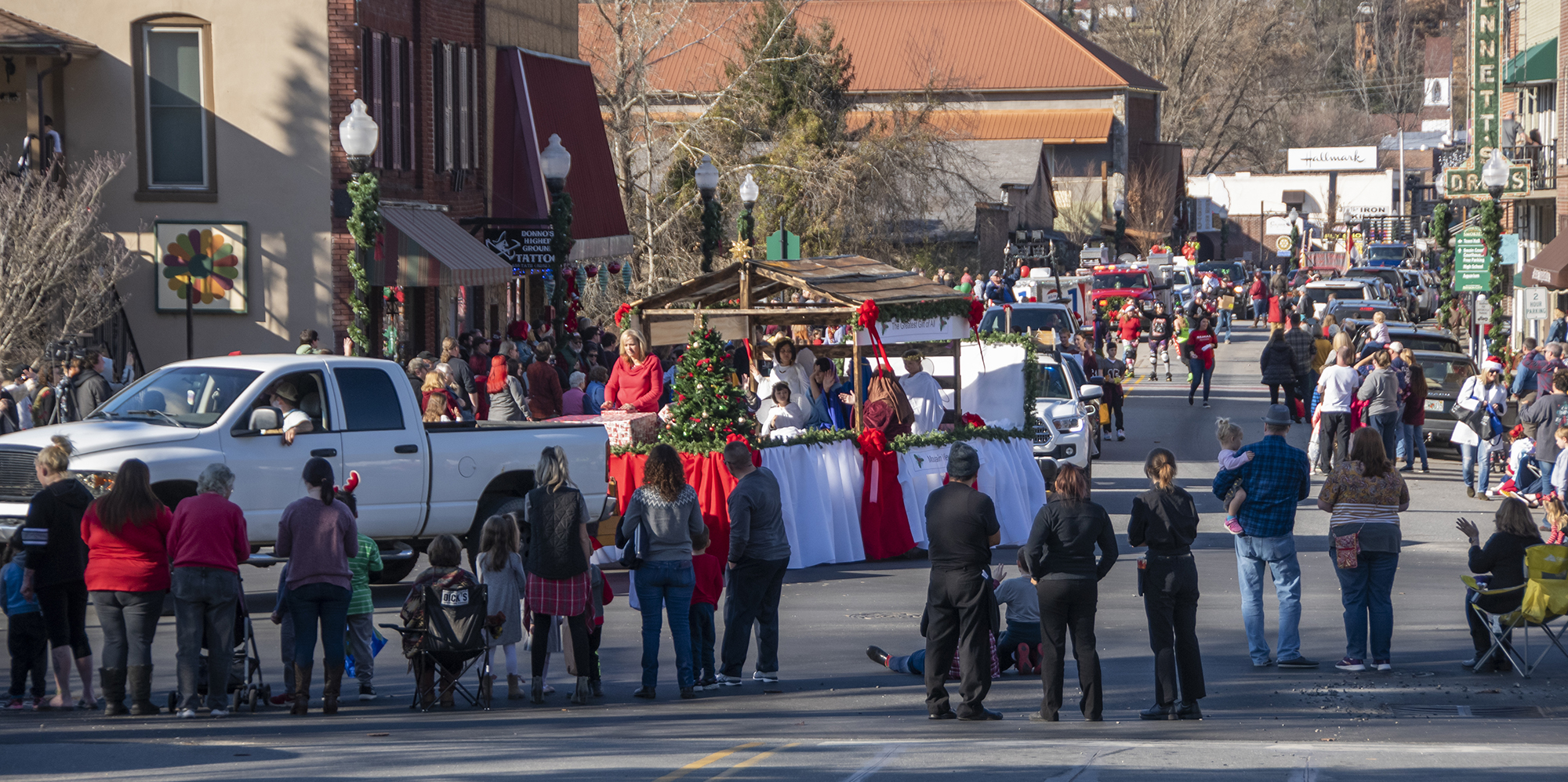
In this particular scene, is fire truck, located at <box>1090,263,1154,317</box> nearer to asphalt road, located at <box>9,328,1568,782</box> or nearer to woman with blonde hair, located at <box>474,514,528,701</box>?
asphalt road, located at <box>9,328,1568,782</box>

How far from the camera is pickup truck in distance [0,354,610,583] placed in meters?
12.5

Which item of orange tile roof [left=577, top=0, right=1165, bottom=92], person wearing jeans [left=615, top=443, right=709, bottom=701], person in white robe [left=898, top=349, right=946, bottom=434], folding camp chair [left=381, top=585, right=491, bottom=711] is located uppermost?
orange tile roof [left=577, top=0, right=1165, bottom=92]

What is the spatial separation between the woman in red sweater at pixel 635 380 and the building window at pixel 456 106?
1159 cm

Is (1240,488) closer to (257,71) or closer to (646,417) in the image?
(646,417)

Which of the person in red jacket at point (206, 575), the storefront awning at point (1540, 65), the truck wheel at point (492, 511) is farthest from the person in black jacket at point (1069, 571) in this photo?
the storefront awning at point (1540, 65)

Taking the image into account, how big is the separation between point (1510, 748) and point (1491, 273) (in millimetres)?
26222

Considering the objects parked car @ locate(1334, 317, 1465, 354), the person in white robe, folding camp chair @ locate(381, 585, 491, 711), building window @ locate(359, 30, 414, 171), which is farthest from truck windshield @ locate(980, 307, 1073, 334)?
folding camp chair @ locate(381, 585, 491, 711)

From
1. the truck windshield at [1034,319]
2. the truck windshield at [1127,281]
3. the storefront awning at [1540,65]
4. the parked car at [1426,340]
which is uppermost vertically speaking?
the storefront awning at [1540,65]

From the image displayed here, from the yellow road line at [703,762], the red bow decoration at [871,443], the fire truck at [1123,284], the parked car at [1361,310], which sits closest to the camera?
the yellow road line at [703,762]

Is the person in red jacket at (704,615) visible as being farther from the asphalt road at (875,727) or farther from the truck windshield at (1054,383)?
the truck windshield at (1054,383)

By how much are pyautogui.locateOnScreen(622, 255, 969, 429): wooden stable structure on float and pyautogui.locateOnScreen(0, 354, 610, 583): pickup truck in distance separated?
2.84 meters

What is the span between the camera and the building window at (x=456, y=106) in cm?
2770

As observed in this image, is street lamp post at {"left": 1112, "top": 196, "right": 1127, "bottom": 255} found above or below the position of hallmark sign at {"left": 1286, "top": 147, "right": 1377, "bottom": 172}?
below


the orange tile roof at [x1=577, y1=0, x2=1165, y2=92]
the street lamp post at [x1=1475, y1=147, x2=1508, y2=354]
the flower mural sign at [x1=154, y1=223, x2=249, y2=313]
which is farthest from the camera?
the orange tile roof at [x1=577, y1=0, x2=1165, y2=92]
